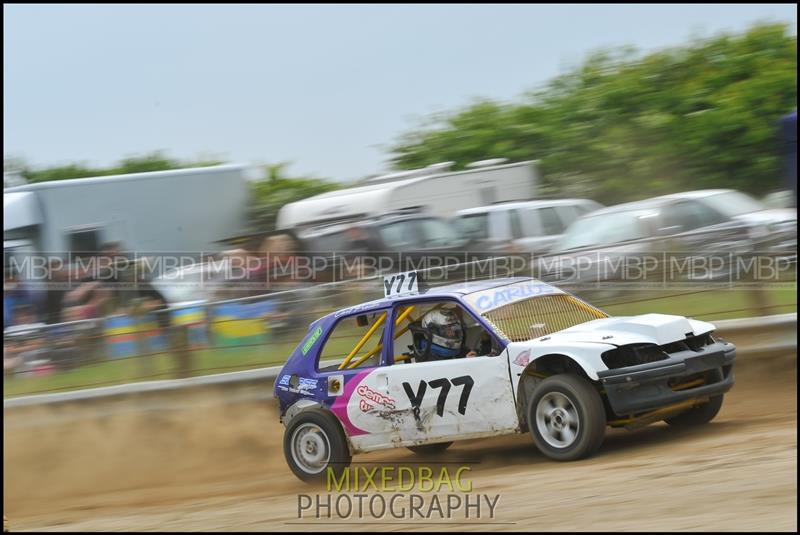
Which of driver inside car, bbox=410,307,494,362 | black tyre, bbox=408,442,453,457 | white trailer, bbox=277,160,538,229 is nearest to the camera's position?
driver inside car, bbox=410,307,494,362

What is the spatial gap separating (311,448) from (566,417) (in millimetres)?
2174

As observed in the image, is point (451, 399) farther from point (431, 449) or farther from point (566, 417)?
point (431, 449)

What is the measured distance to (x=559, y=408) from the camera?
22.9ft

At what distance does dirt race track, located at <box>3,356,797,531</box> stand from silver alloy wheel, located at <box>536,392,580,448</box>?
0.62 ft

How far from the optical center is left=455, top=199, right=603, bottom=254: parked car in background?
14.8 m

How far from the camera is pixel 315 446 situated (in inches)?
318

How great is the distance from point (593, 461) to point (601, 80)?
18.9 metres

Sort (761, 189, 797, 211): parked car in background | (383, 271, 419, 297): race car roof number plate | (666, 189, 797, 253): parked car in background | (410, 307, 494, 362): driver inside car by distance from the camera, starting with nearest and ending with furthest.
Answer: (410, 307, 494, 362): driver inside car → (383, 271, 419, 297): race car roof number plate → (666, 189, 797, 253): parked car in background → (761, 189, 797, 211): parked car in background

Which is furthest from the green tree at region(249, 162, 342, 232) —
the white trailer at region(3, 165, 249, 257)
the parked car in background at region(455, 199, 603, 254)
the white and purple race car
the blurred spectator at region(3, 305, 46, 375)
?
the white and purple race car

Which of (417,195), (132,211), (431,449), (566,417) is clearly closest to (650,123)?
(417,195)

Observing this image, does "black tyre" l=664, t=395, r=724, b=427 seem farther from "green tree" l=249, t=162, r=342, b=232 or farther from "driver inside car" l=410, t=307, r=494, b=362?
"green tree" l=249, t=162, r=342, b=232

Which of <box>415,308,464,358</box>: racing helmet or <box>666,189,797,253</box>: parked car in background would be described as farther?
<box>666,189,797,253</box>: parked car in background

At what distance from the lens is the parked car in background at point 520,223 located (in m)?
14.8

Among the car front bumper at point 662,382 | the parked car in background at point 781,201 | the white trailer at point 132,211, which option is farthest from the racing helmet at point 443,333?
the white trailer at point 132,211
